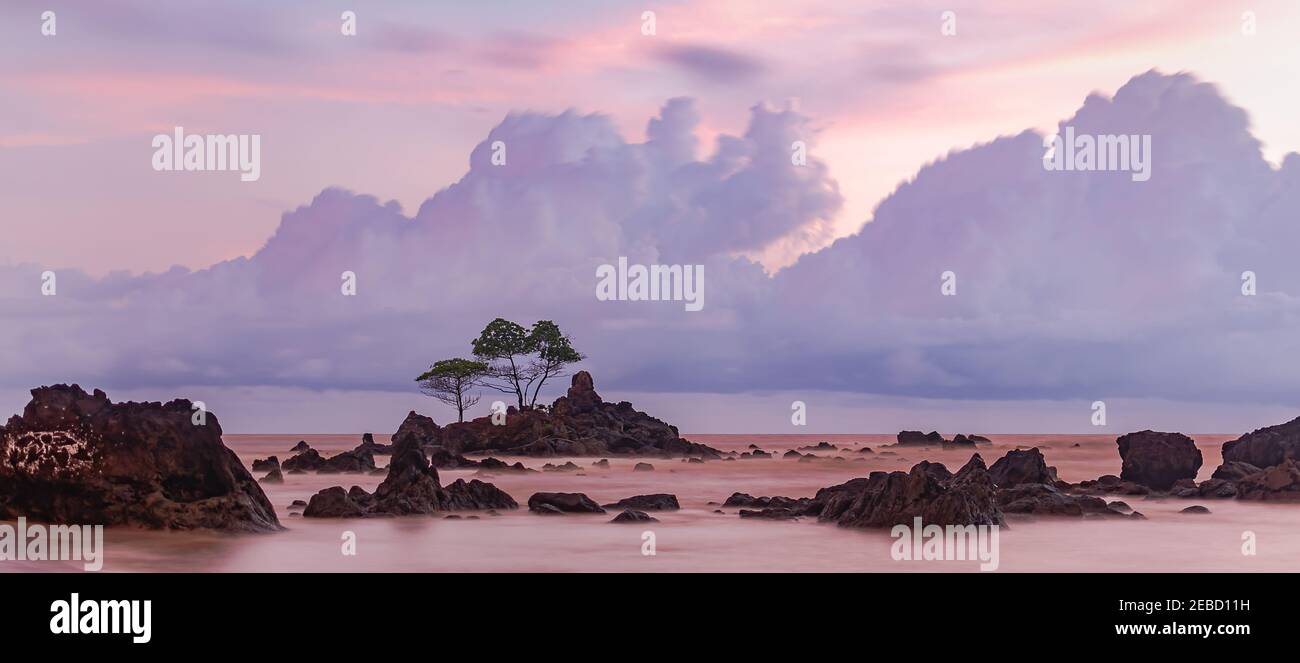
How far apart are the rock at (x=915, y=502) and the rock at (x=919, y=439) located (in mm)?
61560

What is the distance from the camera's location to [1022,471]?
31219 millimetres

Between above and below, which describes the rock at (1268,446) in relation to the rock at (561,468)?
above

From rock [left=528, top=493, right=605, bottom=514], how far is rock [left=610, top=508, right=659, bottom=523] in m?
1.54

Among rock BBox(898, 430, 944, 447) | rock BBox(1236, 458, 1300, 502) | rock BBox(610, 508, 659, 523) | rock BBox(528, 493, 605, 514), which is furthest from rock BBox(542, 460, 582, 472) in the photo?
rock BBox(898, 430, 944, 447)

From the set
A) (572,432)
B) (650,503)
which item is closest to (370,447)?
(572,432)

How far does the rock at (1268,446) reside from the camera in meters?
35.7

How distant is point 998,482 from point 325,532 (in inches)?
666

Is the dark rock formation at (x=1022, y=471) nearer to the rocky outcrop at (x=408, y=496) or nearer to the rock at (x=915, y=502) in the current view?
the rock at (x=915, y=502)

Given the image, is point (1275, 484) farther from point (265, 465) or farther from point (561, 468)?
point (265, 465)

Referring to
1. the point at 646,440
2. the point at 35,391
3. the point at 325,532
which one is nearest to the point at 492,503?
the point at 325,532

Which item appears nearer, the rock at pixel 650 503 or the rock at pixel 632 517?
the rock at pixel 632 517

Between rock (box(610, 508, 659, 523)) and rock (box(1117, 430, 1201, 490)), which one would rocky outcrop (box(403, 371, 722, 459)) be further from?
rock (box(610, 508, 659, 523))

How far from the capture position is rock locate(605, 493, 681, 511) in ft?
94.5

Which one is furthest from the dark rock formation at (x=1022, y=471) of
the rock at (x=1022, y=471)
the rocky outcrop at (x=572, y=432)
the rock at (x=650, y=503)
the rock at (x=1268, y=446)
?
the rocky outcrop at (x=572, y=432)
